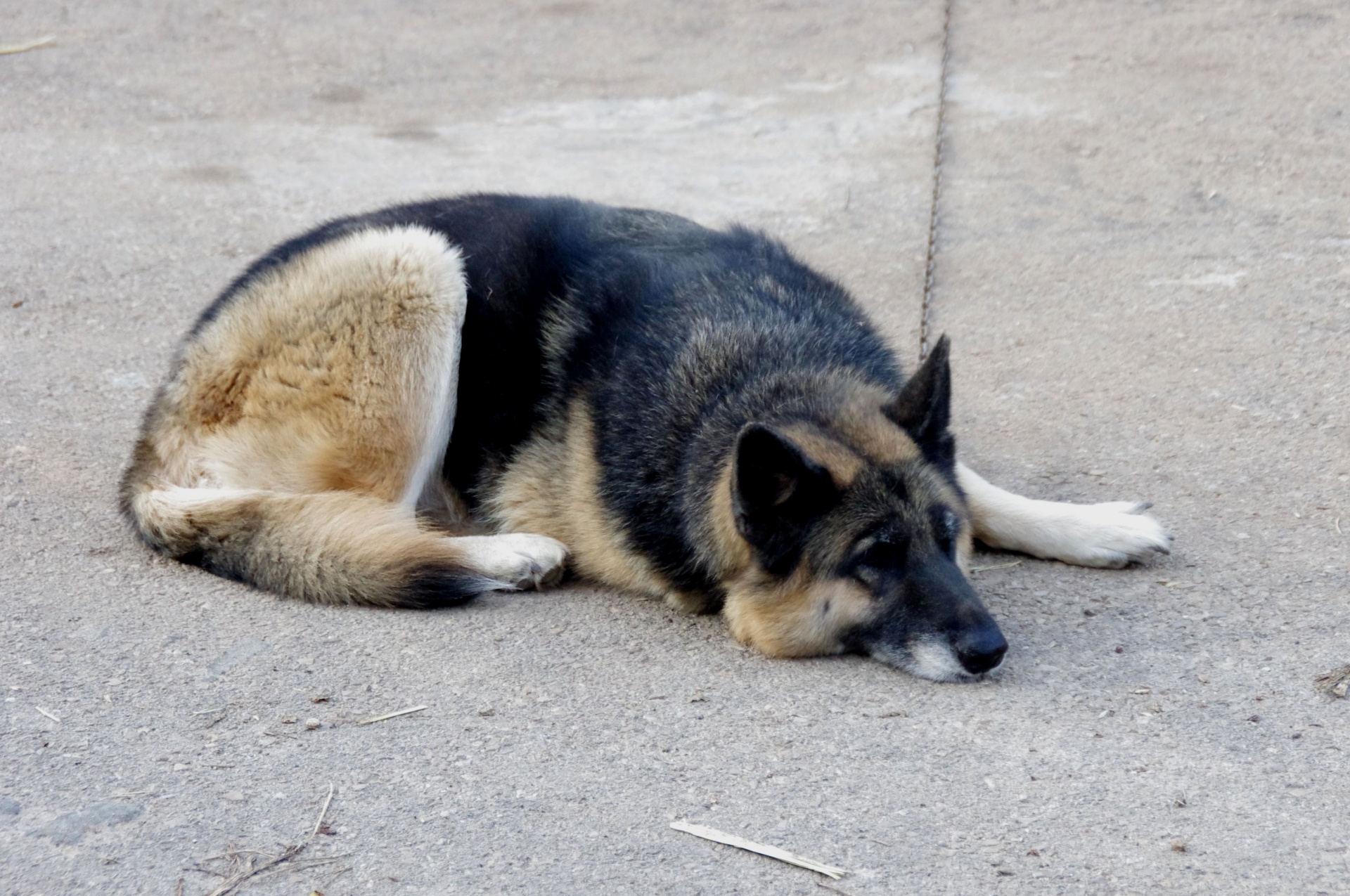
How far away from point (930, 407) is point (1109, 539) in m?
0.89

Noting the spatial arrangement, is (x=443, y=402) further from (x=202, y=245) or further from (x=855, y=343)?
(x=202, y=245)

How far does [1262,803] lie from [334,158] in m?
7.13

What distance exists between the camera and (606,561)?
432 centimetres

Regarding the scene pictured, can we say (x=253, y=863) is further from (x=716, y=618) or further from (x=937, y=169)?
(x=937, y=169)

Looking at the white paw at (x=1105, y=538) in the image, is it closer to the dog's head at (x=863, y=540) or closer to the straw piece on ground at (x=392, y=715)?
the dog's head at (x=863, y=540)

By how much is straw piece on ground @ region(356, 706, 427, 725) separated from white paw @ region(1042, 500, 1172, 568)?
2.20 m

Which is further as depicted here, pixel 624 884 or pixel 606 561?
pixel 606 561

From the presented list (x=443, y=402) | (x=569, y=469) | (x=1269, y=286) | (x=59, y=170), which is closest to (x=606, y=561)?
(x=569, y=469)

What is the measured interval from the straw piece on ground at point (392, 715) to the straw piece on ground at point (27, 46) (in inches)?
349

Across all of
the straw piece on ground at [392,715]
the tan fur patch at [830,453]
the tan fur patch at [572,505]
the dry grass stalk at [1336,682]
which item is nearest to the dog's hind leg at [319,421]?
the tan fur patch at [572,505]

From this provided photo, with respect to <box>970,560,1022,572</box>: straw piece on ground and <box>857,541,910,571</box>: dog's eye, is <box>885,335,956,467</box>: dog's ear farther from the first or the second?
<box>970,560,1022,572</box>: straw piece on ground

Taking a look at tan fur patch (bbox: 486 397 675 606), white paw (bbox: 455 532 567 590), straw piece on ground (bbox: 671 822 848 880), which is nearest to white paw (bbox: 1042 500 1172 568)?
tan fur patch (bbox: 486 397 675 606)

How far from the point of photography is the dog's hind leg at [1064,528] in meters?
4.21

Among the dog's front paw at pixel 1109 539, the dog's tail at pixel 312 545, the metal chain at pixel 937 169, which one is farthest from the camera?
the metal chain at pixel 937 169
